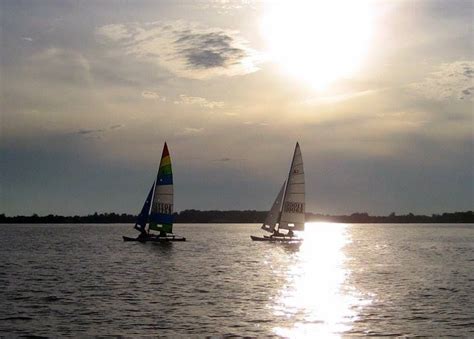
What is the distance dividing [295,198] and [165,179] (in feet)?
52.0

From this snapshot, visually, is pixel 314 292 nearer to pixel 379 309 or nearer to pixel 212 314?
pixel 379 309

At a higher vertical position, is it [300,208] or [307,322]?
[300,208]

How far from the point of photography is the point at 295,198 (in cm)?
8200

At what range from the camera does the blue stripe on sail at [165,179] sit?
7831 centimetres

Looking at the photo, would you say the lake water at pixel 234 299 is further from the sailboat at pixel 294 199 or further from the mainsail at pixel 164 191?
the sailboat at pixel 294 199

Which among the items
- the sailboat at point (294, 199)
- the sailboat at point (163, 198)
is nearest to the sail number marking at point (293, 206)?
the sailboat at point (294, 199)

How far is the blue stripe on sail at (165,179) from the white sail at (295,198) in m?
14.1

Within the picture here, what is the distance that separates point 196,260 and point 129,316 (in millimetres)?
38123

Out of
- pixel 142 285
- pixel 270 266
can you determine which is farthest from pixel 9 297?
pixel 270 266

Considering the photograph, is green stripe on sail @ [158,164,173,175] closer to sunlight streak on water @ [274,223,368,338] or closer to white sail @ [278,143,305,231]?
Answer: white sail @ [278,143,305,231]

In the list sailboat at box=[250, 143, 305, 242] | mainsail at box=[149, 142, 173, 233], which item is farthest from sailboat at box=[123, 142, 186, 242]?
sailboat at box=[250, 143, 305, 242]

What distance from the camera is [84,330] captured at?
27531mm

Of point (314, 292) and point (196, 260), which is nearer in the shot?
point (314, 292)

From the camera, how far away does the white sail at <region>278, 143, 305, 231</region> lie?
80562 mm
